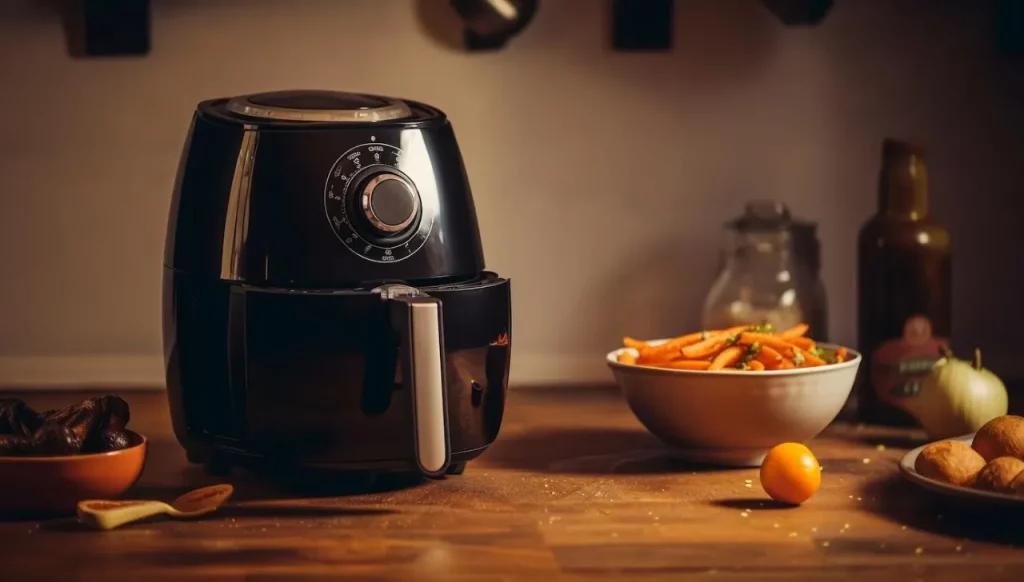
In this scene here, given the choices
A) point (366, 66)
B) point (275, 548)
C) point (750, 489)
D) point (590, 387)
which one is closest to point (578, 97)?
point (366, 66)

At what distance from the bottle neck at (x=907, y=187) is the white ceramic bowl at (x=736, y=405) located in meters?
0.26

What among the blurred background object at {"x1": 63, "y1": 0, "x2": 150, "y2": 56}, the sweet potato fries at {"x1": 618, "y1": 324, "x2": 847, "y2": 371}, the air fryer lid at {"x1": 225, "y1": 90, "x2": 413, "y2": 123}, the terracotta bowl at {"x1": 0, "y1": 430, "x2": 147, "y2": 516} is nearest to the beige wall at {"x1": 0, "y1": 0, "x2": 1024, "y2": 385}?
the blurred background object at {"x1": 63, "y1": 0, "x2": 150, "y2": 56}

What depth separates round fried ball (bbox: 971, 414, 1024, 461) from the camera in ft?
3.50

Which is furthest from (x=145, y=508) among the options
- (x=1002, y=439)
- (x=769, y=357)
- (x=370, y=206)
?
(x=1002, y=439)

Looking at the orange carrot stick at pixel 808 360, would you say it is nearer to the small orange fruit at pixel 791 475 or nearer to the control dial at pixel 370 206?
the small orange fruit at pixel 791 475

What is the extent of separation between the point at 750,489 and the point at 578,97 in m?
0.66

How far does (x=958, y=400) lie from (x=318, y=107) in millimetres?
677

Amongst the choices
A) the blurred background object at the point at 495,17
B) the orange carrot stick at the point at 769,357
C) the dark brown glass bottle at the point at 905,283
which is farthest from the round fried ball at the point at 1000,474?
the blurred background object at the point at 495,17

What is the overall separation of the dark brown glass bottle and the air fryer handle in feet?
2.01

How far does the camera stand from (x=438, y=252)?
1065 millimetres

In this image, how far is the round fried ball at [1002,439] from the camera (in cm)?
107

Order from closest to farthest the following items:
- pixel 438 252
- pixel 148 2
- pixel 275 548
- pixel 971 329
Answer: pixel 275 548
pixel 438 252
pixel 148 2
pixel 971 329

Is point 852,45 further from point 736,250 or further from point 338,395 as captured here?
point 338,395

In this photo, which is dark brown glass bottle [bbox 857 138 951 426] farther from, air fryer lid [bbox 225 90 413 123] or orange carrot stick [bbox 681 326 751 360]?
air fryer lid [bbox 225 90 413 123]
